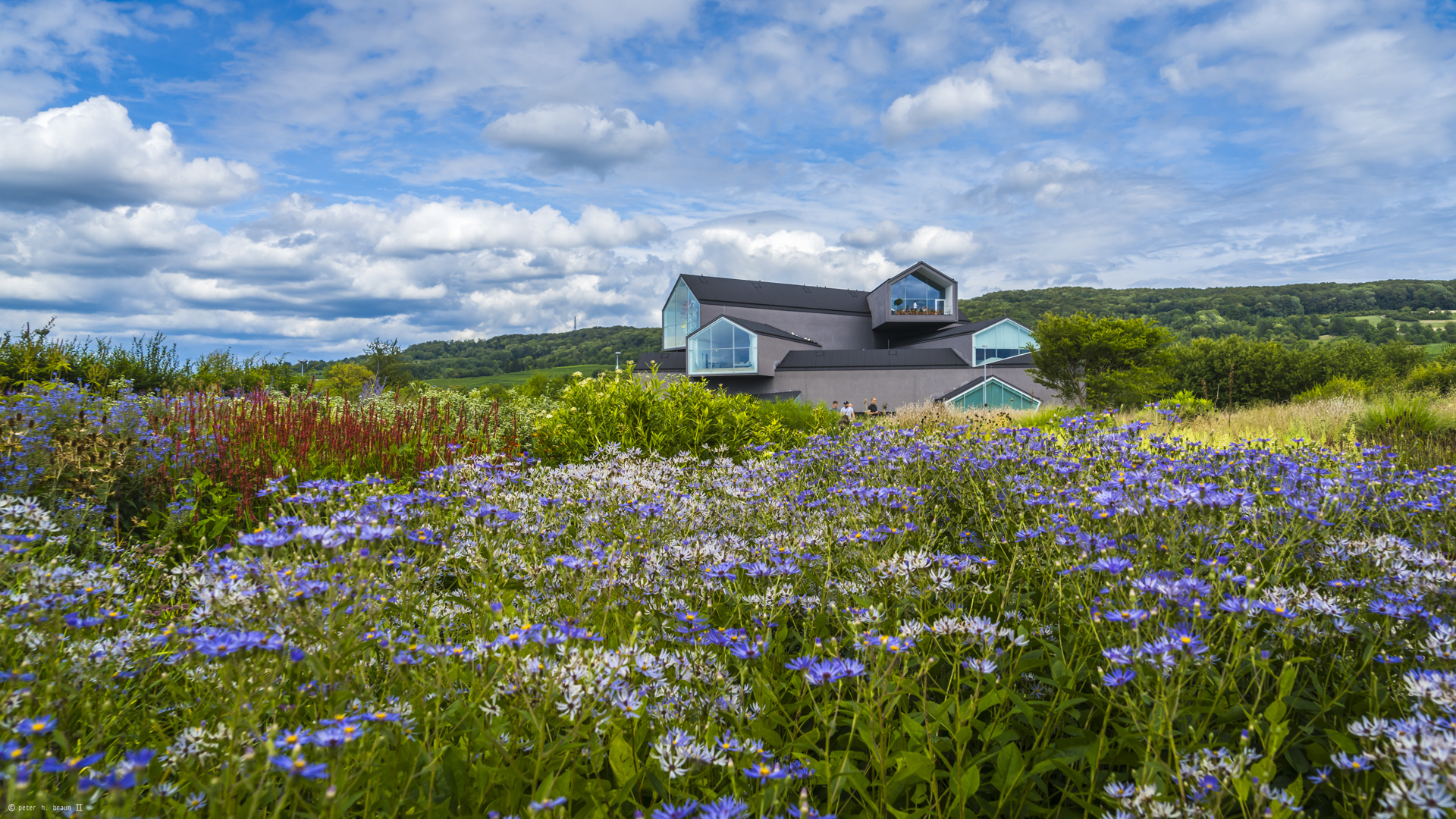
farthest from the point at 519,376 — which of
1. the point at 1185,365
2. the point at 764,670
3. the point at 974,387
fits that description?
the point at 764,670

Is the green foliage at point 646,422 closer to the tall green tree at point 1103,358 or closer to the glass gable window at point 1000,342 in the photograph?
the tall green tree at point 1103,358

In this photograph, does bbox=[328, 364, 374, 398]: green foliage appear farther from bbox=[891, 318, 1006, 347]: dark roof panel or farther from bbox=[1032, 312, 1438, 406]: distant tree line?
bbox=[1032, 312, 1438, 406]: distant tree line

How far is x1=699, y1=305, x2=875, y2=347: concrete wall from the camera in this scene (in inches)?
1796

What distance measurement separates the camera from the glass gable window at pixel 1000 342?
40.5 metres

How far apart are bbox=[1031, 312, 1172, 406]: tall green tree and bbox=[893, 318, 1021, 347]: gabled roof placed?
7654 millimetres

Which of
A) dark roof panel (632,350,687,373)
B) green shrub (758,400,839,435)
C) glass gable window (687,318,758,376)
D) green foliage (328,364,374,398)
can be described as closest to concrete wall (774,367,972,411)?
glass gable window (687,318,758,376)

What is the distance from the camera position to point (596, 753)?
189 cm

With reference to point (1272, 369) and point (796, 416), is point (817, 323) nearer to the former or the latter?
point (1272, 369)

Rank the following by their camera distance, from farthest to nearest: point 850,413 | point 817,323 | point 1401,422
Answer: point 817,323
point 850,413
point 1401,422

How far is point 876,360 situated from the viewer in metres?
39.7

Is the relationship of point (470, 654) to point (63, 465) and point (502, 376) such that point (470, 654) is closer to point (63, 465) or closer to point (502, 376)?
point (63, 465)

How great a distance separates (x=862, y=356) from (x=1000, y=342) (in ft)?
29.3

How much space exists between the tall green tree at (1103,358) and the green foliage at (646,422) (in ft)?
80.4

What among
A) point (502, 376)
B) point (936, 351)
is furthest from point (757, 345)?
point (502, 376)
